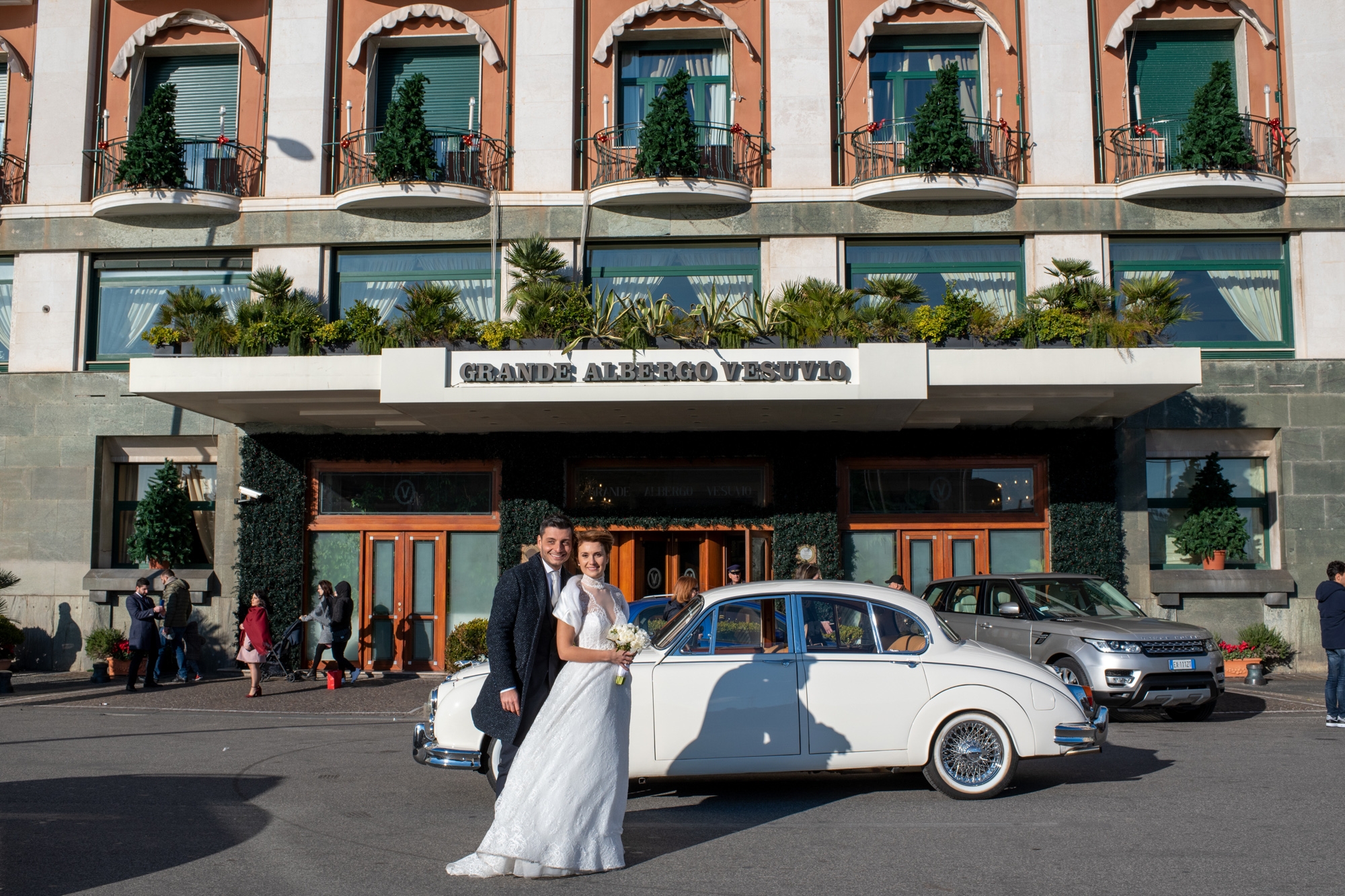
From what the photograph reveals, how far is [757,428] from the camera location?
19141 mm

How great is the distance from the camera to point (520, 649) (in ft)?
21.2

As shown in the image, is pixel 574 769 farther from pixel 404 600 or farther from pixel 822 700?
pixel 404 600

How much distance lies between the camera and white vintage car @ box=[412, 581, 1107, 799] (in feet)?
26.5

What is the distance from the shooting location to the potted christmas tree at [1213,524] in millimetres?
18547

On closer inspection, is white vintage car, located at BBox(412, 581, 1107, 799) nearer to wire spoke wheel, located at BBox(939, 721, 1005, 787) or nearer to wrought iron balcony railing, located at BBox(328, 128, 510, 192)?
wire spoke wheel, located at BBox(939, 721, 1005, 787)

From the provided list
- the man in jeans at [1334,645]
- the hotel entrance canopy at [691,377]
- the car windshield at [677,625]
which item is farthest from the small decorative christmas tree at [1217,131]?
the car windshield at [677,625]

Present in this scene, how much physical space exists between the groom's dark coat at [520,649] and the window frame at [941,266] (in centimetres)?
1442

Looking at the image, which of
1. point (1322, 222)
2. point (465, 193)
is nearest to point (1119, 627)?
point (1322, 222)

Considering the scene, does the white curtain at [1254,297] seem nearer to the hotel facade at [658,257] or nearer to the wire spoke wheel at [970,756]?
the hotel facade at [658,257]

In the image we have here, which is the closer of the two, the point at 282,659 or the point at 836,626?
the point at 836,626

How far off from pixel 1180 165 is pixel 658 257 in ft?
29.4

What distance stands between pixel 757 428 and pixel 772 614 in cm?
1085

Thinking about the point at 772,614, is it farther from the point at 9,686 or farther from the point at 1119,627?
the point at 9,686

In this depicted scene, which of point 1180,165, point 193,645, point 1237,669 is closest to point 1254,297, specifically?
point 1180,165
